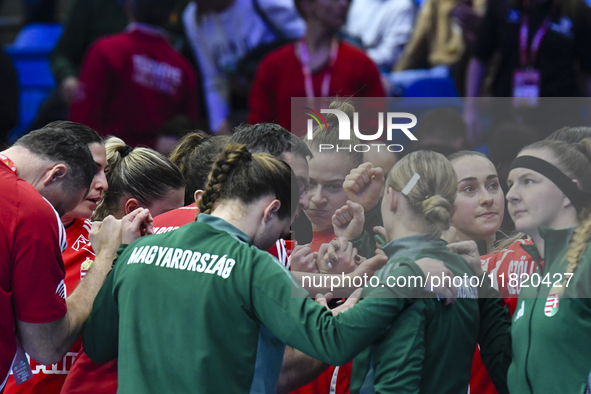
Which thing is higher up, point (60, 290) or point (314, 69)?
point (314, 69)

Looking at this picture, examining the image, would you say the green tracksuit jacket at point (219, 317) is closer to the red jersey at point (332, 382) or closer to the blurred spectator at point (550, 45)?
the red jersey at point (332, 382)

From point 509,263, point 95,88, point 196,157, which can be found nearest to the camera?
point 509,263

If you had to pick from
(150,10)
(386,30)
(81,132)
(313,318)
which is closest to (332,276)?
(313,318)

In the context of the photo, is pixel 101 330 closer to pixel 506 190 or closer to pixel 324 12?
pixel 506 190

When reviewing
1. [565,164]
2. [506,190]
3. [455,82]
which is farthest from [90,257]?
[455,82]

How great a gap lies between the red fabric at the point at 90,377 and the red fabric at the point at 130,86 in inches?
126

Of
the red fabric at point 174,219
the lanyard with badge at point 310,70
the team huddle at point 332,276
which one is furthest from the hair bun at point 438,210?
the lanyard with badge at point 310,70

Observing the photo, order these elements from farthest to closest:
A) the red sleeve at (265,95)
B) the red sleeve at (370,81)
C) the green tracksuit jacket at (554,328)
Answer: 1. the red sleeve at (265,95)
2. the red sleeve at (370,81)
3. the green tracksuit jacket at (554,328)

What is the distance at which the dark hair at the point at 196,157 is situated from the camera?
290cm

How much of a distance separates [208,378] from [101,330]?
456 mm

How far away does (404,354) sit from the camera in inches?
83.6

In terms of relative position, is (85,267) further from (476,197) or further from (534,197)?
(534,197)

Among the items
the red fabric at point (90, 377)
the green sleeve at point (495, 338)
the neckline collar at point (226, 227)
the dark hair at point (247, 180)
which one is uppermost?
the dark hair at point (247, 180)

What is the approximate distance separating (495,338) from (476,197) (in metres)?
0.52
